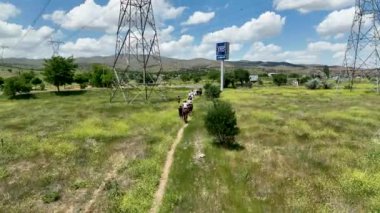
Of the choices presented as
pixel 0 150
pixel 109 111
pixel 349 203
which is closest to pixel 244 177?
pixel 349 203

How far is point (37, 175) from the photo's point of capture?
94.5ft

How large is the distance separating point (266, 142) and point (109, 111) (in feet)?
86.7

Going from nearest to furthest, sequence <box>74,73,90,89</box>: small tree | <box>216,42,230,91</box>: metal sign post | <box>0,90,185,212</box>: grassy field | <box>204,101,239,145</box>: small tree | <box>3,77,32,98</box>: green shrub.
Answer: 1. <box>0,90,185,212</box>: grassy field
2. <box>204,101,239,145</box>: small tree
3. <box>3,77,32,98</box>: green shrub
4. <box>74,73,90,89</box>: small tree
5. <box>216,42,230,91</box>: metal sign post

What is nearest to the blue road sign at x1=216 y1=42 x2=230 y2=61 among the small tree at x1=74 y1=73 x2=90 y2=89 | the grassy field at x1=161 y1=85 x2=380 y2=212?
the small tree at x1=74 y1=73 x2=90 y2=89

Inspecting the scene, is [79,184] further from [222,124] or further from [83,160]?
[222,124]

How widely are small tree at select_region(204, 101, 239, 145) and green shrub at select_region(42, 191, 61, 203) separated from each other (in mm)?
14539

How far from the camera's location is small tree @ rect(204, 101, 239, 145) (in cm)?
3469

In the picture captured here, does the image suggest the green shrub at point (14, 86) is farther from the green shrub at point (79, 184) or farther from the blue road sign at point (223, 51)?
the green shrub at point (79, 184)

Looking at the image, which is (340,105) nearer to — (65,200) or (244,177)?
(244,177)

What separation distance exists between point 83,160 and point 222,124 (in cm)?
Result: 1174

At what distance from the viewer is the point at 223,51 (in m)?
128

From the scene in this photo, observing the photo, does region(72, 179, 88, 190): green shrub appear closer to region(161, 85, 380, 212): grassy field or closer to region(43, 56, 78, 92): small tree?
region(161, 85, 380, 212): grassy field

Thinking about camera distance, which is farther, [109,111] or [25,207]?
[109,111]

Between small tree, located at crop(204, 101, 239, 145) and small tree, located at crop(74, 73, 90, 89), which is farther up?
small tree, located at crop(204, 101, 239, 145)
